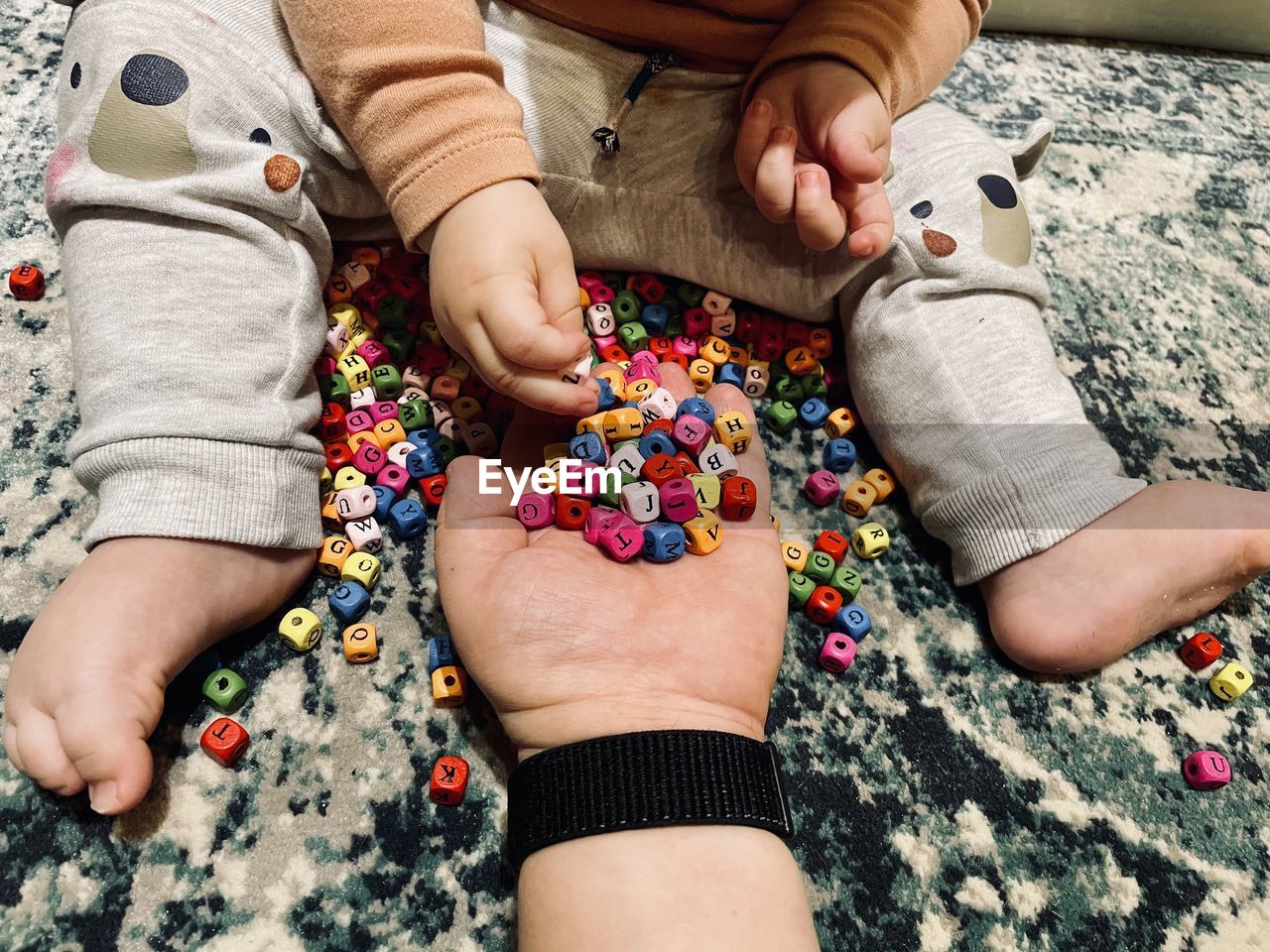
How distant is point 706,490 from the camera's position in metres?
0.70

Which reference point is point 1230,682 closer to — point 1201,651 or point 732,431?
point 1201,651

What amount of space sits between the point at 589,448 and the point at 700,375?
206mm

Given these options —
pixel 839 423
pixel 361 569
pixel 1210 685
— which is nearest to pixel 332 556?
pixel 361 569

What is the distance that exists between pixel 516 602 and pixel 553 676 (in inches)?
2.2

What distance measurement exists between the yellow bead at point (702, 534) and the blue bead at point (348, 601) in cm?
25

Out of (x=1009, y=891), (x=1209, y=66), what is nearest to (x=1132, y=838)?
(x=1009, y=891)

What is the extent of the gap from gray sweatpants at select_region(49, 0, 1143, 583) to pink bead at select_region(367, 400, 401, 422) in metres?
0.07

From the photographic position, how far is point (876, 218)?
72cm

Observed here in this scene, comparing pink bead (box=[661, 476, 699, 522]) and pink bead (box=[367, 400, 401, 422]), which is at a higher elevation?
pink bead (box=[661, 476, 699, 522])

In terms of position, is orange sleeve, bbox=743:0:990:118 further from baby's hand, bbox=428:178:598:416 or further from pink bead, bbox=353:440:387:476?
pink bead, bbox=353:440:387:476

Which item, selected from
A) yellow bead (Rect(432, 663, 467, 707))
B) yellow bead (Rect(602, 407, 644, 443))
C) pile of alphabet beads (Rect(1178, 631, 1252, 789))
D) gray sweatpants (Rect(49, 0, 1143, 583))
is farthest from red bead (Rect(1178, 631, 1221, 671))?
yellow bead (Rect(432, 663, 467, 707))

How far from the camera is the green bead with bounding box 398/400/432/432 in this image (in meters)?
0.79

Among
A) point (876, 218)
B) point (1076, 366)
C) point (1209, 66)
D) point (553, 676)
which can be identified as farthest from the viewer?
point (1209, 66)

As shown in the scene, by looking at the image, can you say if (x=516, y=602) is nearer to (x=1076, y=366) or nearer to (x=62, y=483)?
(x=62, y=483)
